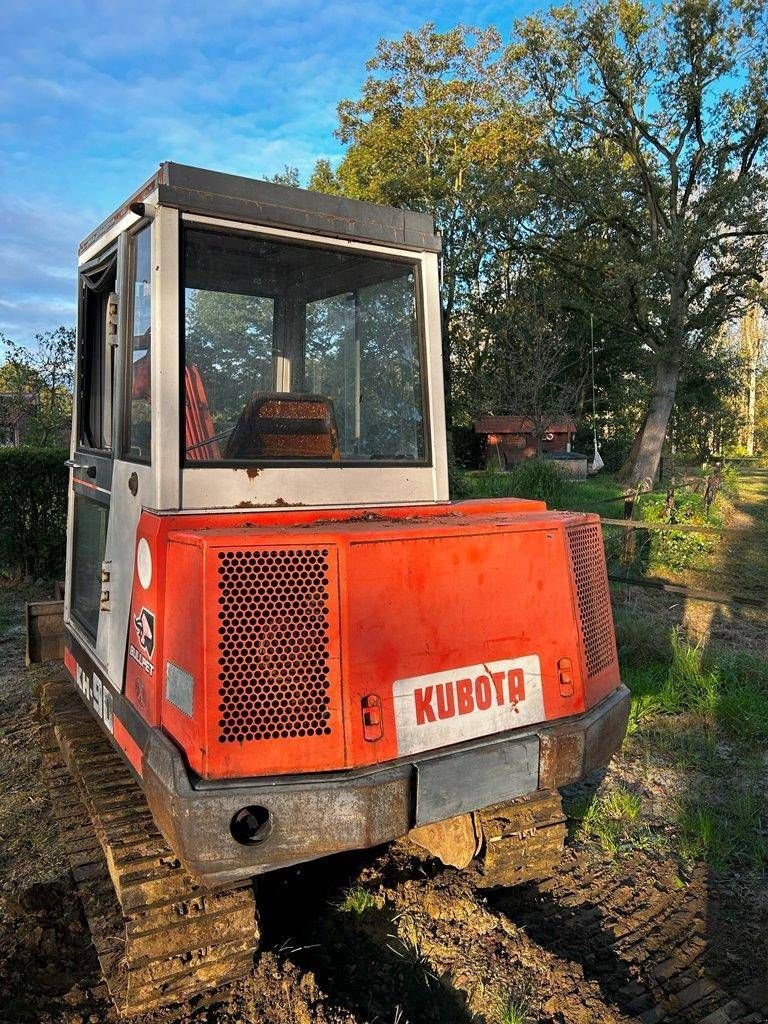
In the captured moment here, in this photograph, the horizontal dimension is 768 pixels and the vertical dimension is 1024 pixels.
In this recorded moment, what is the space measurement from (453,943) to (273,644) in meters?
1.43

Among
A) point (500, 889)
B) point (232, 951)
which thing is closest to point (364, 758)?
point (232, 951)

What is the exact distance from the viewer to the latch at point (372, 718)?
2.37 meters

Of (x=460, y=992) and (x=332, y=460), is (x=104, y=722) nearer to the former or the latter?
(x=332, y=460)

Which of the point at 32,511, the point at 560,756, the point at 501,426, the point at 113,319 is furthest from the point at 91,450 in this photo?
the point at 501,426

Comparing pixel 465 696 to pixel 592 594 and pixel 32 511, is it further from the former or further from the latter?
pixel 32 511

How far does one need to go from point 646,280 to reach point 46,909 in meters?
19.2

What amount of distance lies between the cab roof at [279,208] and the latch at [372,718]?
172 cm

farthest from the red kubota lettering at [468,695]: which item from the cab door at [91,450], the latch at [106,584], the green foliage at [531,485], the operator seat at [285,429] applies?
the green foliage at [531,485]

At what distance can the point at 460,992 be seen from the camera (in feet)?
8.80

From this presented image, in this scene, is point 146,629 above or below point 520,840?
above

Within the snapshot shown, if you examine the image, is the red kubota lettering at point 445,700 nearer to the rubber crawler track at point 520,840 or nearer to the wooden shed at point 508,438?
the rubber crawler track at point 520,840

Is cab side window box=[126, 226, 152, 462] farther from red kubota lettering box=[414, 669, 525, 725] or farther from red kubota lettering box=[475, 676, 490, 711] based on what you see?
red kubota lettering box=[475, 676, 490, 711]

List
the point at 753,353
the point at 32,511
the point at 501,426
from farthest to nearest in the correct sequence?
the point at 753,353 < the point at 501,426 < the point at 32,511

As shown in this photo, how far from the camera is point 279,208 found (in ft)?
9.54
